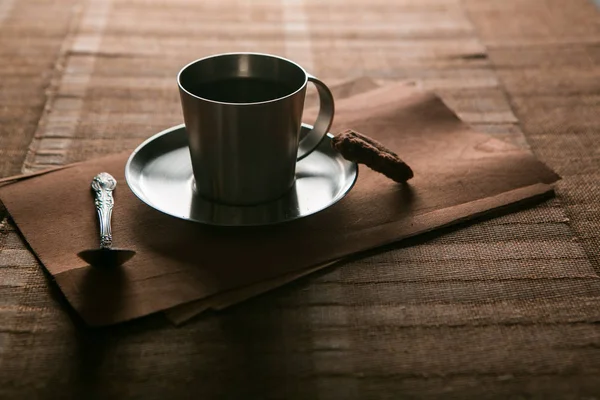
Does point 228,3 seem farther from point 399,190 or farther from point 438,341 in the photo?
point 438,341

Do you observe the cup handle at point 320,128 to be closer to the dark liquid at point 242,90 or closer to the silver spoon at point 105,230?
the dark liquid at point 242,90

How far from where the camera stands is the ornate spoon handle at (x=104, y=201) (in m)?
0.55

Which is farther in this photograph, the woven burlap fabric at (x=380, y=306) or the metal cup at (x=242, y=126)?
the metal cup at (x=242, y=126)

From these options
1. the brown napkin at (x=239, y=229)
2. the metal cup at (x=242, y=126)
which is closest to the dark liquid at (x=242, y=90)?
the metal cup at (x=242, y=126)

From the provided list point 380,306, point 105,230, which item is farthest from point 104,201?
point 380,306

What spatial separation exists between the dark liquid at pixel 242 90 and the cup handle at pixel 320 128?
0.16ft

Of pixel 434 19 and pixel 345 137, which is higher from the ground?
pixel 345 137

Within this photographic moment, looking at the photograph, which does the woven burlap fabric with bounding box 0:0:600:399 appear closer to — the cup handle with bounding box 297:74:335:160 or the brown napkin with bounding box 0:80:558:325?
the brown napkin with bounding box 0:80:558:325

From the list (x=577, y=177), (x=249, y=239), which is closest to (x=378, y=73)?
(x=577, y=177)

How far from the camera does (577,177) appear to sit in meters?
0.68

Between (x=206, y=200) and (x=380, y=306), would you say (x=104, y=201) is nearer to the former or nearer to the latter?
(x=206, y=200)

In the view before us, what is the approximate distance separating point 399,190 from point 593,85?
39cm

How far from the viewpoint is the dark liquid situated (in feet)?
1.96

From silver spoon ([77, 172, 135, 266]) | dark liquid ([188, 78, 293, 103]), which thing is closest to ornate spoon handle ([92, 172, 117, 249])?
silver spoon ([77, 172, 135, 266])
